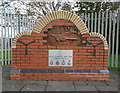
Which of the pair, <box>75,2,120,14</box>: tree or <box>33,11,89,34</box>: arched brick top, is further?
<box>75,2,120,14</box>: tree

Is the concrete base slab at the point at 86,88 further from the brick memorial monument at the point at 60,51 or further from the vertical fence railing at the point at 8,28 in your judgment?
the vertical fence railing at the point at 8,28

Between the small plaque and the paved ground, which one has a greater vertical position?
the small plaque

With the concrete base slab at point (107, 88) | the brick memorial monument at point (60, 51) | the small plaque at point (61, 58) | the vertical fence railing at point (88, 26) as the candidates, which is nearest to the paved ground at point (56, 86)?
the concrete base slab at point (107, 88)

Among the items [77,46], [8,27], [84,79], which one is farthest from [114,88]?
[8,27]

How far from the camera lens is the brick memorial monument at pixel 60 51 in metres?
4.13

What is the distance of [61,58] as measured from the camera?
418cm

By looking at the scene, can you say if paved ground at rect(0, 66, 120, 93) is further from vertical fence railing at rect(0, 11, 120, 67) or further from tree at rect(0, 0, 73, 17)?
tree at rect(0, 0, 73, 17)

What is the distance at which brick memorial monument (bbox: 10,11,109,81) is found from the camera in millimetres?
4129

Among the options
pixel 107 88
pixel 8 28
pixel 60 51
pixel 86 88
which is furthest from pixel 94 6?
pixel 86 88

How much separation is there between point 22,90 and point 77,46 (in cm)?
199

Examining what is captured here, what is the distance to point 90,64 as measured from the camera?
4.19 metres

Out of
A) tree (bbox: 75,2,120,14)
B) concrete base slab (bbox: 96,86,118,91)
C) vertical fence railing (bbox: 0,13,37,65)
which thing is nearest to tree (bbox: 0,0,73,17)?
tree (bbox: 75,2,120,14)

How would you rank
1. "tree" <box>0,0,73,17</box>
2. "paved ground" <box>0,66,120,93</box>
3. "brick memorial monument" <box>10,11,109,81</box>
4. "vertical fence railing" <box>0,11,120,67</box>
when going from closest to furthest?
"paved ground" <box>0,66,120,93</box> < "brick memorial monument" <box>10,11,109,81</box> < "vertical fence railing" <box>0,11,120,67</box> < "tree" <box>0,0,73,17</box>

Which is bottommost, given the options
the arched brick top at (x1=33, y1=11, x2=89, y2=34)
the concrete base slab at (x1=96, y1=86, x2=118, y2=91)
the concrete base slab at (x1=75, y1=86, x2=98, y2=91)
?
the concrete base slab at (x1=96, y1=86, x2=118, y2=91)
